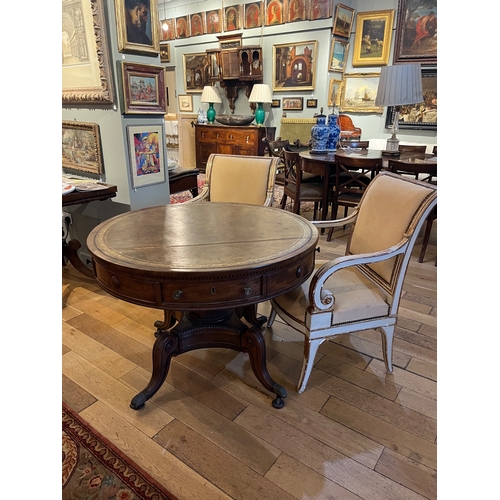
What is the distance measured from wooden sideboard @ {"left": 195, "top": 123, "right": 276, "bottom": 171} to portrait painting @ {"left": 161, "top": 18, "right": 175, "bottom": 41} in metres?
1.95

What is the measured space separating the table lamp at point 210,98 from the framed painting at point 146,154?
13.2 feet

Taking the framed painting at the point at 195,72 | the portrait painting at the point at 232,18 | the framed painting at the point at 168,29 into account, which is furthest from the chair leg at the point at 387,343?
the framed painting at the point at 168,29

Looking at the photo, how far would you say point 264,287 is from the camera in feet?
4.23

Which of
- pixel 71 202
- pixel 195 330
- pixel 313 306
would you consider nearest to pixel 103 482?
pixel 195 330

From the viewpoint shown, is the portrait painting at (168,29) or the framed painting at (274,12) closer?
the framed painting at (274,12)

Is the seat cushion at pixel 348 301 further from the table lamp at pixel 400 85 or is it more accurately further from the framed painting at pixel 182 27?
the framed painting at pixel 182 27

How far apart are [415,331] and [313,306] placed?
1053mm

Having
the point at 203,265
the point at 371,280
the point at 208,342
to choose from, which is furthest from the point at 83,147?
the point at 371,280

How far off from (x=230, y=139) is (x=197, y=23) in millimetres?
2241

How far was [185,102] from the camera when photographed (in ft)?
23.2

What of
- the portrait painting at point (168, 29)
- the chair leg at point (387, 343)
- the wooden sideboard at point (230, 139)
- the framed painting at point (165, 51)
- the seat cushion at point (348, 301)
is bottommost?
the chair leg at point (387, 343)

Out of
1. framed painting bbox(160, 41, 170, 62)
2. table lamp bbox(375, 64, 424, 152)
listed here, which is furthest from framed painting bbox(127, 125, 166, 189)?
framed painting bbox(160, 41, 170, 62)

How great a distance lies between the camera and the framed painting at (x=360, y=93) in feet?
17.8

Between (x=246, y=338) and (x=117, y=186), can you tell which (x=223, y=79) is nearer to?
(x=117, y=186)
